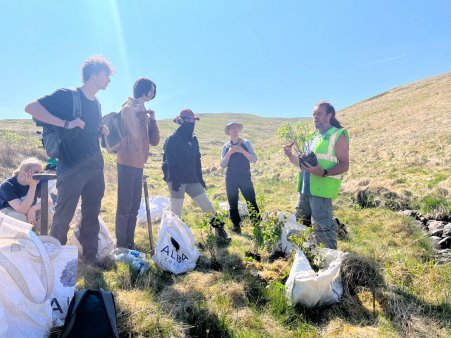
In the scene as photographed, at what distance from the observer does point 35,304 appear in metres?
2.15

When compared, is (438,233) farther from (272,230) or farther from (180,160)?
(180,160)

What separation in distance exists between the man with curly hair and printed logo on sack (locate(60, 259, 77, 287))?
1184mm

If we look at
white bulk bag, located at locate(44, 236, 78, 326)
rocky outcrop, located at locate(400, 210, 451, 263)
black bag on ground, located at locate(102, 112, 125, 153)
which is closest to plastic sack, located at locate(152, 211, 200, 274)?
black bag on ground, located at locate(102, 112, 125, 153)

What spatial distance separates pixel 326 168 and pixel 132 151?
8.27 ft

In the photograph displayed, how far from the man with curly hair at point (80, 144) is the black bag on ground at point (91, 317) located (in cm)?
140

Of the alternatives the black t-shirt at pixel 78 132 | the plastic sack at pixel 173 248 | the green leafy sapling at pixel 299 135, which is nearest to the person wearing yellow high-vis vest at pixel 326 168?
the green leafy sapling at pixel 299 135

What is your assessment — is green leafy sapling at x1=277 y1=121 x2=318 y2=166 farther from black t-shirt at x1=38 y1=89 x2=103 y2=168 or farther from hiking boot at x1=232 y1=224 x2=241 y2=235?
hiking boot at x1=232 y1=224 x2=241 y2=235

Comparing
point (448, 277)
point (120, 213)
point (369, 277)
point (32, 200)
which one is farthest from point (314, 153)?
point (32, 200)

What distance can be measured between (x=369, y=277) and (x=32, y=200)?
14.1ft

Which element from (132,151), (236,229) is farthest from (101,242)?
(236,229)

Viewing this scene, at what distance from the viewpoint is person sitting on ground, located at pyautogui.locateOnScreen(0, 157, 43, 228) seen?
4.19 meters

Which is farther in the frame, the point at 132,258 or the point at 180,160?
the point at 180,160

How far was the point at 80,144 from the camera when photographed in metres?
3.67

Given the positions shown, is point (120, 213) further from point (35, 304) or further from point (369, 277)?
point (369, 277)
